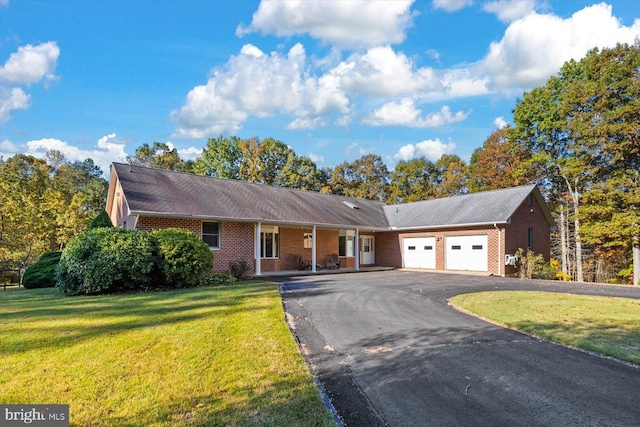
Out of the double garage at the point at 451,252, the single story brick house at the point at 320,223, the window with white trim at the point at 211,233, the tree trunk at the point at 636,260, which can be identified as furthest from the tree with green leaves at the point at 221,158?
the tree trunk at the point at 636,260

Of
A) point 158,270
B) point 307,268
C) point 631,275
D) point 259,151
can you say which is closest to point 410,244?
point 307,268

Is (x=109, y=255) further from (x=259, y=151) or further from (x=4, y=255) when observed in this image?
(x=259, y=151)

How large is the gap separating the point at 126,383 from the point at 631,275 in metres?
26.8

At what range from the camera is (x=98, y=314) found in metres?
7.05

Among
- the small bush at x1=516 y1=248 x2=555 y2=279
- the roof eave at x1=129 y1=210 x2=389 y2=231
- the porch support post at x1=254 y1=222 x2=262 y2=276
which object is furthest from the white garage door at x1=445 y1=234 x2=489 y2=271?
the porch support post at x1=254 y1=222 x2=262 y2=276

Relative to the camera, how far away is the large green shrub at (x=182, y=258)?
11.4m

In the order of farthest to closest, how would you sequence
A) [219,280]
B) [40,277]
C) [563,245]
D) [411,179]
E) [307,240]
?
[411,179], [563,245], [307,240], [40,277], [219,280]

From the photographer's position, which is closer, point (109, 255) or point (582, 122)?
point (109, 255)

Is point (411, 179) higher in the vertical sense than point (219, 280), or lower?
higher

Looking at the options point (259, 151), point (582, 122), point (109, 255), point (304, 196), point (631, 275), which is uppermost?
point (259, 151)

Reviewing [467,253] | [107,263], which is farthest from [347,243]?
[107,263]

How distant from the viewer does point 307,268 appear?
2006cm

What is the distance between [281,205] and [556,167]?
21614mm

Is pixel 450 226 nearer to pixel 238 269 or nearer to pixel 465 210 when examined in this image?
pixel 465 210
